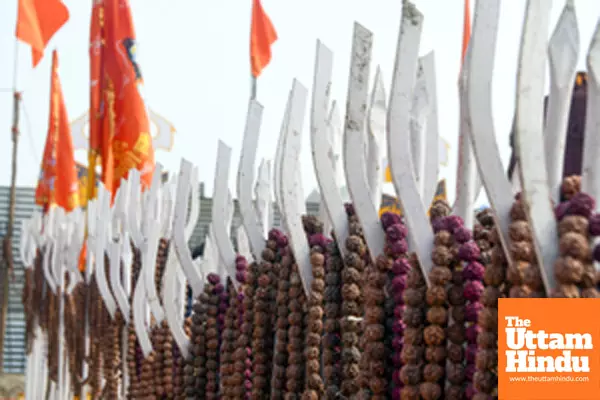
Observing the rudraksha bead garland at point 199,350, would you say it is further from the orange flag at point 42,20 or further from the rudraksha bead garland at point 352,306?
the orange flag at point 42,20

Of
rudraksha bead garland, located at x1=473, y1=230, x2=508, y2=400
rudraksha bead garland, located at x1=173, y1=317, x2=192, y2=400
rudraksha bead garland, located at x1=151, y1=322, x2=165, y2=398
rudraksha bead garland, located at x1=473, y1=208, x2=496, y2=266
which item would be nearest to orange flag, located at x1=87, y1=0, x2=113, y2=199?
rudraksha bead garland, located at x1=151, y1=322, x2=165, y2=398

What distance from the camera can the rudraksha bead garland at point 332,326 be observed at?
6.67ft

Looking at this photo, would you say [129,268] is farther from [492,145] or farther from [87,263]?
[492,145]

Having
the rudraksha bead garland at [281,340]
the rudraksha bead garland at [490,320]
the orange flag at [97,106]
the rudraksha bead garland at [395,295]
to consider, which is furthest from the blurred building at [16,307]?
the rudraksha bead garland at [490,320]

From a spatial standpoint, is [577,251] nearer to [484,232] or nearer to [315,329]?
[484,232]

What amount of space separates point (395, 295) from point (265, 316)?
2.49ft

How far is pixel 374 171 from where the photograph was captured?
2.04 meters

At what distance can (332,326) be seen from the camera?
205 centimetres

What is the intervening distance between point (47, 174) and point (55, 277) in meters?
2.50

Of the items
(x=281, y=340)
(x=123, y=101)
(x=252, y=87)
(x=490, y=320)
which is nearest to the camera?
(x=490, y=320)

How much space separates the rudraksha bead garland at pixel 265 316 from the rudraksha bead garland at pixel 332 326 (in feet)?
1.20

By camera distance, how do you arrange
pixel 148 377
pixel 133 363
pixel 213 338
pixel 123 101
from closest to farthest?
pixel 213 338 < pixel 148 377 < pixel 133 363 < pixel 123 101

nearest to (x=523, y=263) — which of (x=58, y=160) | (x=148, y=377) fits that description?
(x=148, y=377)

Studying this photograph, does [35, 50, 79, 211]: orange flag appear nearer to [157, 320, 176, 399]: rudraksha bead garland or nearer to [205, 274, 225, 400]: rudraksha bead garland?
[157, 320, 176, 399]: rudraksha bead garland
